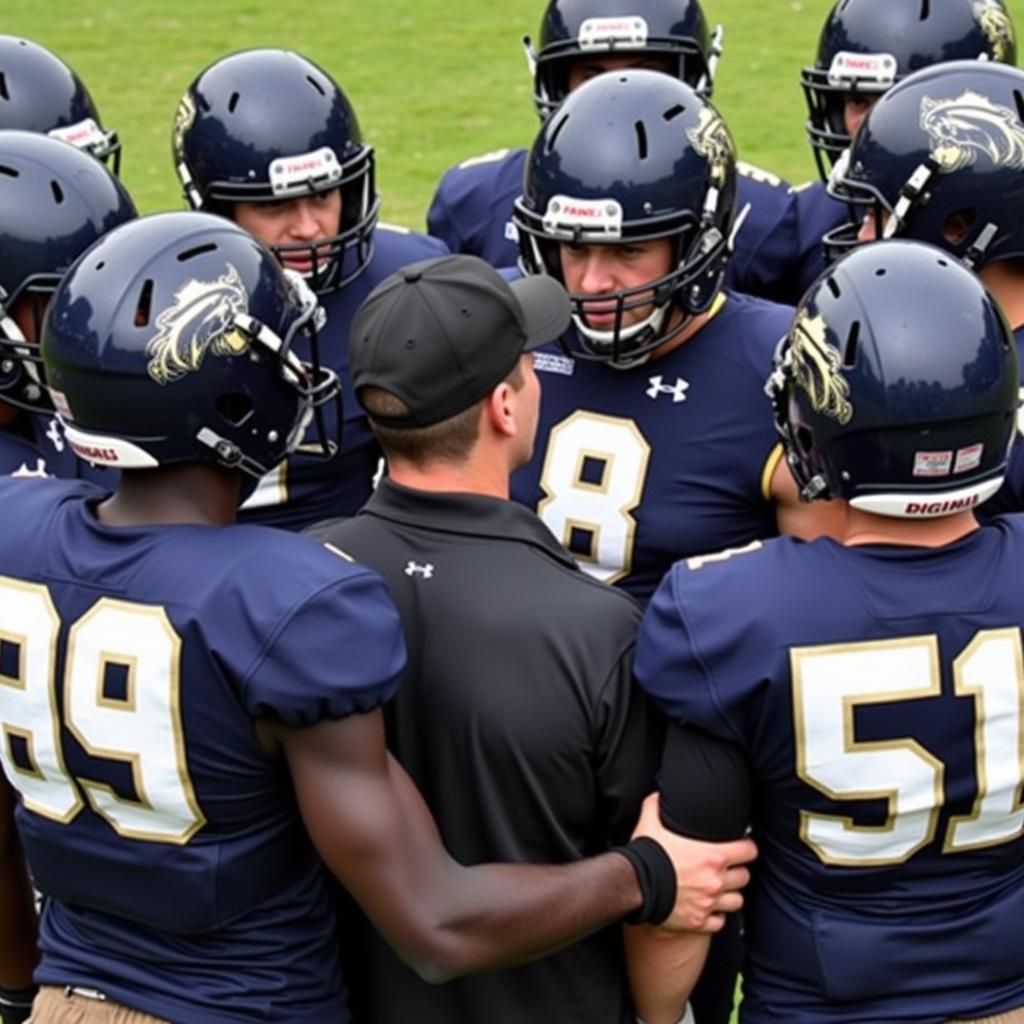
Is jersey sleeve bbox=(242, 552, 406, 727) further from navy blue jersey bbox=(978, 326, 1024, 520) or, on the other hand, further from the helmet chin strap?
navy blue jersey bbox=(978, 326, 1024, 520)

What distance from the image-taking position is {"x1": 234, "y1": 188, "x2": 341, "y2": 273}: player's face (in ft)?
15.7

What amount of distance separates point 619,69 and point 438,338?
271cm

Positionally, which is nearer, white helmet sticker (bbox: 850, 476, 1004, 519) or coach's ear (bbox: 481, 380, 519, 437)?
white helmet sticker (bbox: 850, 476, 1004, 519)

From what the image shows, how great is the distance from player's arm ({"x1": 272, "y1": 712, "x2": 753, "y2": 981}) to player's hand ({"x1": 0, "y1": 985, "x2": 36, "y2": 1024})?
5.10ft

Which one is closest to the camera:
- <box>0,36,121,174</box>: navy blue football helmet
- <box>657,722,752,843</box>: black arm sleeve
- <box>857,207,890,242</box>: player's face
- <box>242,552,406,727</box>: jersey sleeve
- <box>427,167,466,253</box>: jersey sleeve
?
<box>242,552,406,727</box>: jersey sleeve

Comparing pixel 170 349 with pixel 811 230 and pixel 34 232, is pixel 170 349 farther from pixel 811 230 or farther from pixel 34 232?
pixel 811 230

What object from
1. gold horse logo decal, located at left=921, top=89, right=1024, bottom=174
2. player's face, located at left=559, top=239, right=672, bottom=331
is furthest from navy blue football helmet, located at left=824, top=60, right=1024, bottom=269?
player's face, located at left=559, top=239, right=672, bottom=331

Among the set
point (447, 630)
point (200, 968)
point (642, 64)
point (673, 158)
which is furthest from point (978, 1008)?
point (642, 64)

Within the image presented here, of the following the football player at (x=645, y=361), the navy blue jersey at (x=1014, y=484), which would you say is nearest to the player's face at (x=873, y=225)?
the football player at (x=645, y=361)

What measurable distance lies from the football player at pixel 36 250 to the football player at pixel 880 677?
61.5 inches

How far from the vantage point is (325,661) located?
266 cm

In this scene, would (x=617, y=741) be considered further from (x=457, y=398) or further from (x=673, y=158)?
(x=673, y=158)

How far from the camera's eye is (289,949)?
9.58 ft

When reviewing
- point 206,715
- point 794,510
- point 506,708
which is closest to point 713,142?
point 794,510
